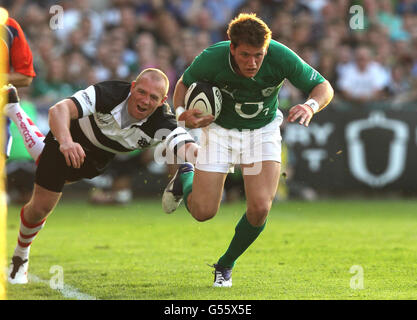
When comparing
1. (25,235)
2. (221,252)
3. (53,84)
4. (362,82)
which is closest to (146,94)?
(25,235)

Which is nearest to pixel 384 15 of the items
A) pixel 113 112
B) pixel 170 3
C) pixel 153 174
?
pixel 170 3

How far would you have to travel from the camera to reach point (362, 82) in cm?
1321

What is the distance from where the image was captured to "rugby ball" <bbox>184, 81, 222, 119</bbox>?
5.68 meters

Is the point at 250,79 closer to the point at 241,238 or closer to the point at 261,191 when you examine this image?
the point at 261,191

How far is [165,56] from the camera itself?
12.7m

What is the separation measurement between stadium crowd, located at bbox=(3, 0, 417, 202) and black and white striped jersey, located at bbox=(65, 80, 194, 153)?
6.08 m

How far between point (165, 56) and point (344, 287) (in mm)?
7646

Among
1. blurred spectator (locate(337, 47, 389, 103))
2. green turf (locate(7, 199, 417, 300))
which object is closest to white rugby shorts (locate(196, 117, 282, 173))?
green turf (locate(7, 199, 417, 300))

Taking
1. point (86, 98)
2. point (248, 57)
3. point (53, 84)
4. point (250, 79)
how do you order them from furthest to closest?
point (53, 84)
point (86, 98)
point (250, 79)
point (248, 57)

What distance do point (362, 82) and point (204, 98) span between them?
8.02m

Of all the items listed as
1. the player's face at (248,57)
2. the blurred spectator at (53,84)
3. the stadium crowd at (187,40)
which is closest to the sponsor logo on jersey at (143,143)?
the player's face at (248,57)

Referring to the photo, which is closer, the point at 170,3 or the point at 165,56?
the point at 165,56

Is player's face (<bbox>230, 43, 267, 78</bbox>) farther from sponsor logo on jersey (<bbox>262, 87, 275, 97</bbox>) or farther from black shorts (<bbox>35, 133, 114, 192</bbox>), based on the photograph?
black shorts (<bbox>35, 133, 114, 192</bbox>)
